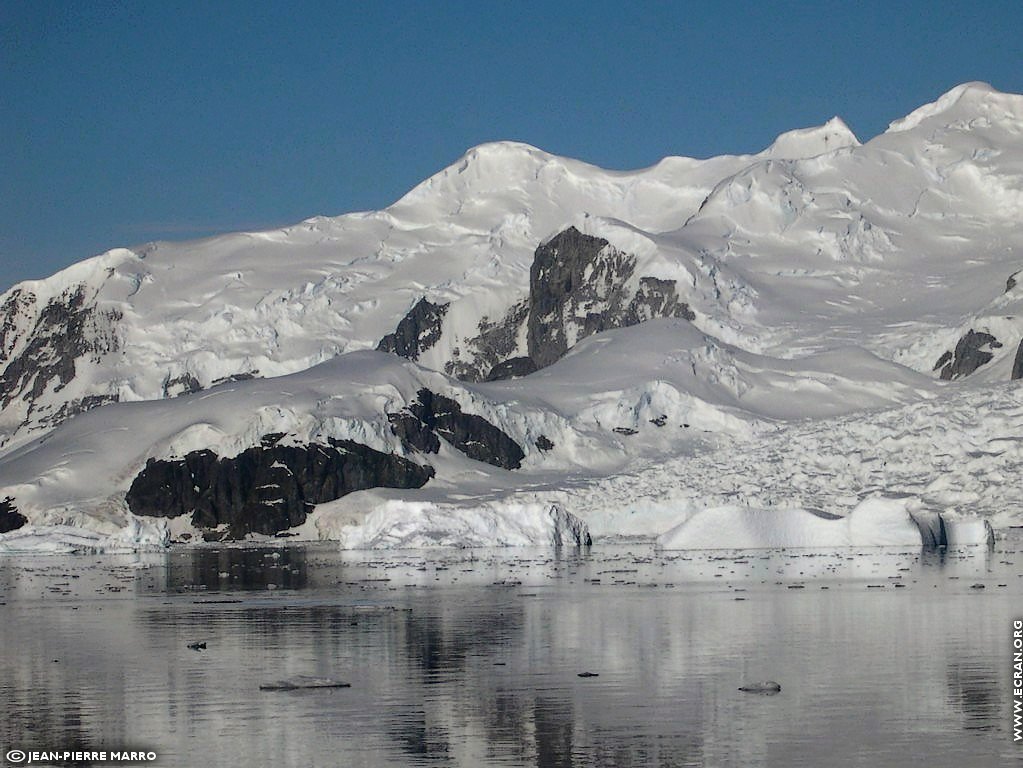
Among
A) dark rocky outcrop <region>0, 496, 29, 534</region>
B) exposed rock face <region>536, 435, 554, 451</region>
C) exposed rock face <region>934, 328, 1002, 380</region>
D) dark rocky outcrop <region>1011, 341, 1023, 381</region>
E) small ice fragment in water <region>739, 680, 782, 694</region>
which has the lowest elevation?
small ice fragment in water <region>739, 680, 782, 694</region>

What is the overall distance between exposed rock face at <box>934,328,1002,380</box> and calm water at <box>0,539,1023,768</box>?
114 metres

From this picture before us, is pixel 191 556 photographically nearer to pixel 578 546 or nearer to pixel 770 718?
pixel 578 546

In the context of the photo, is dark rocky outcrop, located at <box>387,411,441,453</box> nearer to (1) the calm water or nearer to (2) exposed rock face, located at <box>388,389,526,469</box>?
(2) exposed rock face, located at <box>388,389,526,469</box>

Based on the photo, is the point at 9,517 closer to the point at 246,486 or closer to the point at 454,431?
the point at 246,486

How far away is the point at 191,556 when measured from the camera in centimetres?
11825

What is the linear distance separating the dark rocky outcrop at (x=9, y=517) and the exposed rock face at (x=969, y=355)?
9418 cm

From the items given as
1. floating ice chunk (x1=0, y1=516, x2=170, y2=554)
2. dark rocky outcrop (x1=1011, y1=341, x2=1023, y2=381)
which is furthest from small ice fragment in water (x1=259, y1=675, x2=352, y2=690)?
dark rocky outcrop (x1=1011, y1=341, x2=1023, y2=381)

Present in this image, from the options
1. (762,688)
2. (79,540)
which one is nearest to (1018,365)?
(79,540)

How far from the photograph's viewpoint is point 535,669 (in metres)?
44.9

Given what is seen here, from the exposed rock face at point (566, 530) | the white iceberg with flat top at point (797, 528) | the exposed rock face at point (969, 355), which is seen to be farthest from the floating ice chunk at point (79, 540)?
the exposed rock face at point (969, 355)

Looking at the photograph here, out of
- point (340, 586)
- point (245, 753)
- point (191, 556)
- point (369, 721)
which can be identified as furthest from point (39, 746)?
point (191, 556)

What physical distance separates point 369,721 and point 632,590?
32.2 m

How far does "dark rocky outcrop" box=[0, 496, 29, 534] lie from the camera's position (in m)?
141

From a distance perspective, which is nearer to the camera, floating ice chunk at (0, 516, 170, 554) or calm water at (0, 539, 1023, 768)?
calm water at (0, 539, 1023, 768)
